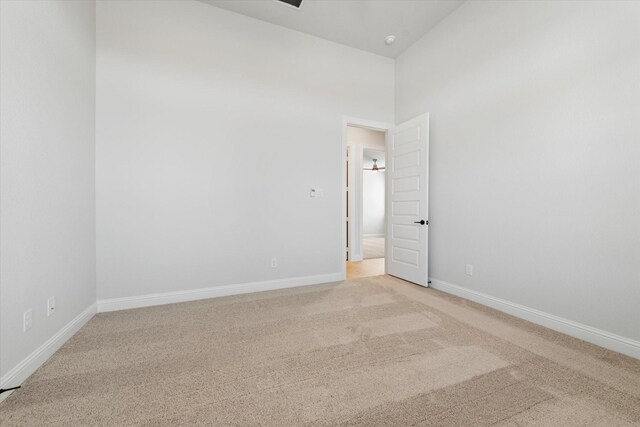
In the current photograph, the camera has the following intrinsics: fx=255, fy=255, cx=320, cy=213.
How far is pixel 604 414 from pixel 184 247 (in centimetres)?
339

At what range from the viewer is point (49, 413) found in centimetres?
126

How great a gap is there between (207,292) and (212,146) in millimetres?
1694

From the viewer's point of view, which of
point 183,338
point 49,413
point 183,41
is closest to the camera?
point 49,413

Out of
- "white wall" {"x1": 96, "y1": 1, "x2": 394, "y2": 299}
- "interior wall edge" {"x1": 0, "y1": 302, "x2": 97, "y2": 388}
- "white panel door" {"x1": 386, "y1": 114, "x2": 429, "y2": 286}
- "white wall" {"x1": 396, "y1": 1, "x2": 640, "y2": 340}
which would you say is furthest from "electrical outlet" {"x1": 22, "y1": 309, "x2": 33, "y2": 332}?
"white wall" {"x1": 396, "y1": 1, "x2": 640, "y2": 340}

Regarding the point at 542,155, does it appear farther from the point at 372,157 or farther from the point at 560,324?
the point at 372,157

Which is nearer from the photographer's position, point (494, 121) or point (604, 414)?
Result: point (604, 414)

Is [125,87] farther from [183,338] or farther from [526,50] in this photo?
[526,50]

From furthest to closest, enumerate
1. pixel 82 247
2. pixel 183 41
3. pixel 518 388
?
pixel 183 41 < pixel 82 247 < pixel 518 388

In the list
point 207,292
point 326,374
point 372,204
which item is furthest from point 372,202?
point 326,374

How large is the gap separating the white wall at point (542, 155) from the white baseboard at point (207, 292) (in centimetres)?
168

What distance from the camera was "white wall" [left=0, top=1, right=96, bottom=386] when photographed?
144 centimetres

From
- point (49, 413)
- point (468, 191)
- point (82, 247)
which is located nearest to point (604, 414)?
point (468, 191)

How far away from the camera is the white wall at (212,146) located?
2602 millimetres

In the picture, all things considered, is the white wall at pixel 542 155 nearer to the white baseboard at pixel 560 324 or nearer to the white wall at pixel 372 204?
the white baseboard at pixel 560 324
